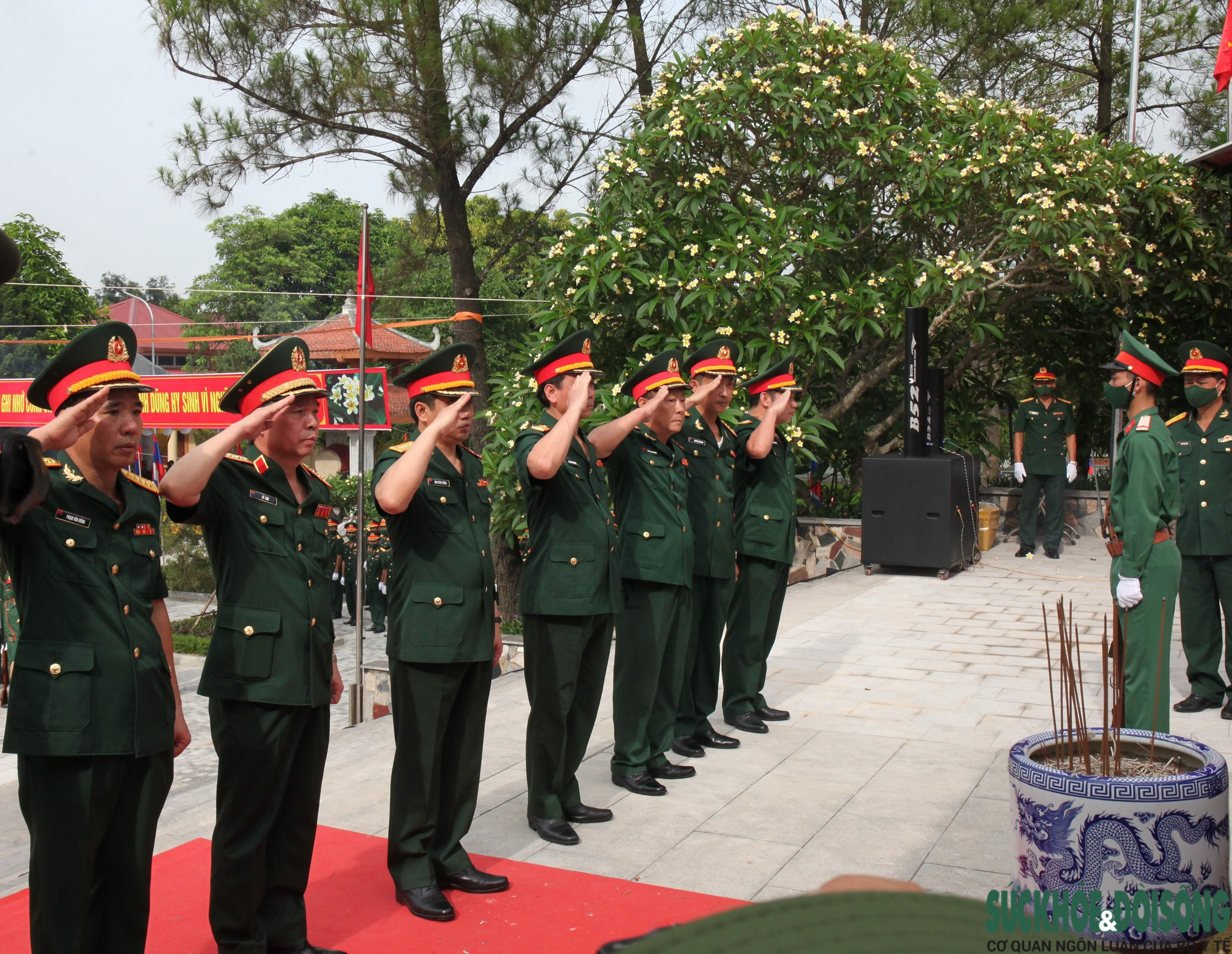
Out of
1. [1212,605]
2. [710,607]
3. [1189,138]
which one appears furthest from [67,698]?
[1189,138]

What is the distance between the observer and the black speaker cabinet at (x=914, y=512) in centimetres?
1032

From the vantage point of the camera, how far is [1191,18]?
16.0 meters

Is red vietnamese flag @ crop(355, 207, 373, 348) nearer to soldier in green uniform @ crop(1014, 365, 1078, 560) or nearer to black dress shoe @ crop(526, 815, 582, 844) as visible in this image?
black dress shoe @ crop(526, 815, 582, 844)

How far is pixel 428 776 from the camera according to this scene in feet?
11.4

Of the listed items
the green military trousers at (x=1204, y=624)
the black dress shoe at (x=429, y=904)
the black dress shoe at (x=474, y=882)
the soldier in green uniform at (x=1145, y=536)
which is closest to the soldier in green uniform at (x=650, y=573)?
the black dress shoe at (x=474, y=882)

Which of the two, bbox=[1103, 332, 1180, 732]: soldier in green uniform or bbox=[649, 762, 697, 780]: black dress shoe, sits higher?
bbox=[1103, 332, 1180, 732]: soldier in green uniform

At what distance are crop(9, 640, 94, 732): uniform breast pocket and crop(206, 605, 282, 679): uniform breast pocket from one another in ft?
1.38

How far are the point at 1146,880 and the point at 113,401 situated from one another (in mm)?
2823

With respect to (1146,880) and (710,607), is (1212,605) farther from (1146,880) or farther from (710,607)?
(1146,880)

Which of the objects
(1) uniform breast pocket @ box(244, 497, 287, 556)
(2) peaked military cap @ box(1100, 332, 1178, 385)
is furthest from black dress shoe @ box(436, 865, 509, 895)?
(2) peaked military cap @ box(1100, 332, 1178, 385)

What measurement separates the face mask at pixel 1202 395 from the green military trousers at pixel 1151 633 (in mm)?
1484

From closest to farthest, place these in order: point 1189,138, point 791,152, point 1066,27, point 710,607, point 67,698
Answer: point 67,698 < point 710,607 < point 791,152 < point 1066,27 < point 1189,138

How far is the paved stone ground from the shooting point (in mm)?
3877

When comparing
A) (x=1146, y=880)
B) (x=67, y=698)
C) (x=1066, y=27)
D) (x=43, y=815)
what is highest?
(x=1066, y=27)
